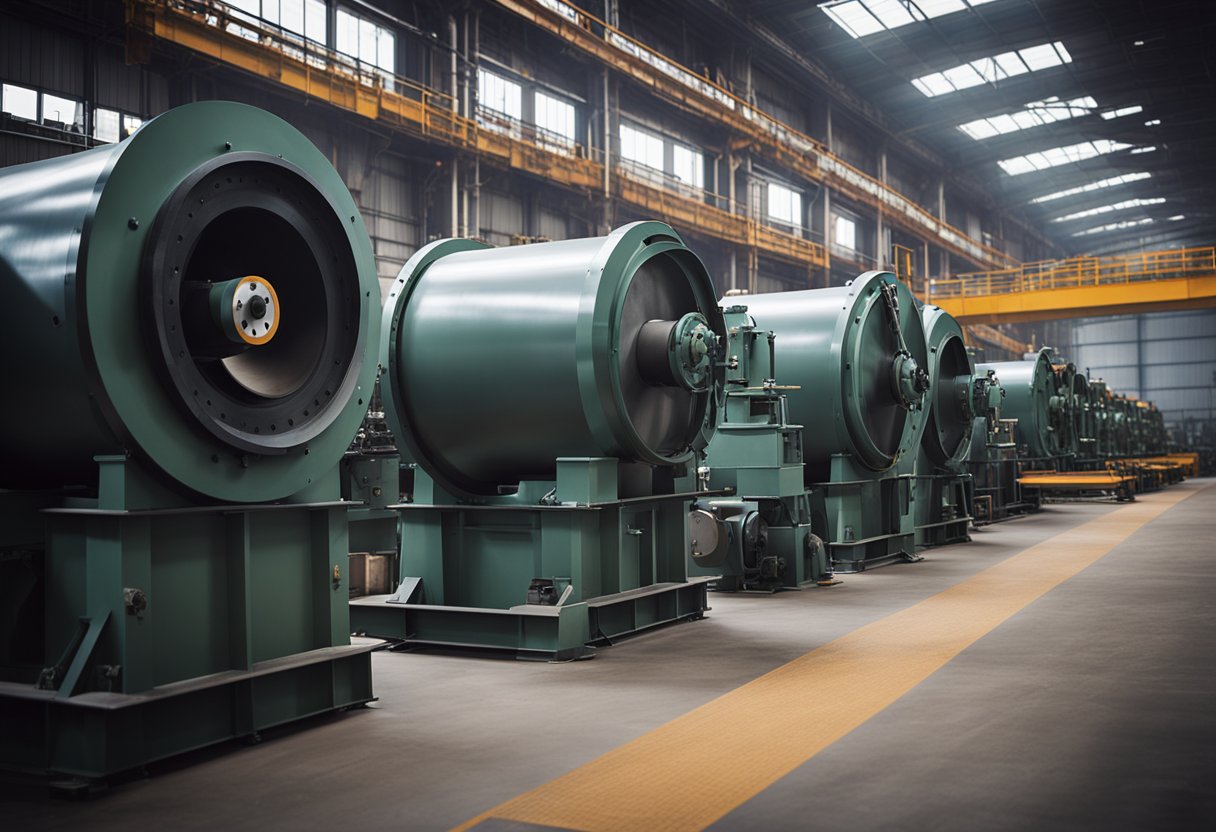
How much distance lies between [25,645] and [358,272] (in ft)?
7.02

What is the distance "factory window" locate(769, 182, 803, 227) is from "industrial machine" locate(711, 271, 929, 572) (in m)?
18.6

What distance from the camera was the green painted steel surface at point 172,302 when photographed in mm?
3980

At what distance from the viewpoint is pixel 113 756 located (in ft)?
12.6

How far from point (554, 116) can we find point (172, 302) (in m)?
18.9

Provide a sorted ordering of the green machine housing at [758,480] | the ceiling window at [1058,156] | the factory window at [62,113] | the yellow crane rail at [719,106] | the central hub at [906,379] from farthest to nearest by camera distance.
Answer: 1. the ceiling window at [1058,156]
2. the yellow crane rail at [719,106]
3. the factory window at [62,113]
4. the central hub at [906,379]
5. the green machine housing at [758,480]

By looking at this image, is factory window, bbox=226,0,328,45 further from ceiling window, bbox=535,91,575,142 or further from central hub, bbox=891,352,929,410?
central hub, bbox=891,352,929,410

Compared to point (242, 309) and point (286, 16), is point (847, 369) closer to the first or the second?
point (242, 309)

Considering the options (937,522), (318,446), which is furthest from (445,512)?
(937,522)

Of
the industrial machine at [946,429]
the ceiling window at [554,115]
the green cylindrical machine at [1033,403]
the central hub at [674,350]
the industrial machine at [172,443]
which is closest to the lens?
the industrial machine at [172,443]

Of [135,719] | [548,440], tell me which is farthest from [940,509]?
[135,719]

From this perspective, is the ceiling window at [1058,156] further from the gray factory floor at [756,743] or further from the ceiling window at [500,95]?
the gray factory floor at [756,743]

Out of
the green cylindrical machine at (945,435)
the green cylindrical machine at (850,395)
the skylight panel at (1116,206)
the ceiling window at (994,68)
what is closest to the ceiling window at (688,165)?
the ceiling window at (994,68)

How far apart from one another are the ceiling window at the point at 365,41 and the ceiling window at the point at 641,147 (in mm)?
6161

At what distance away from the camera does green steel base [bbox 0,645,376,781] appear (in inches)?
151
